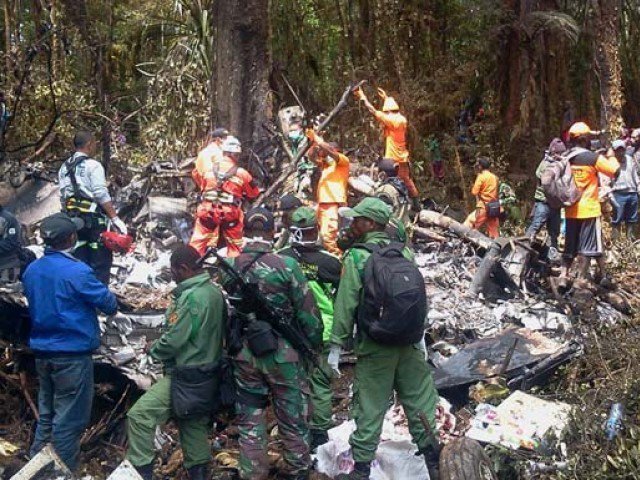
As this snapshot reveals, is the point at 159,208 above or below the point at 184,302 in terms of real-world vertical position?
below

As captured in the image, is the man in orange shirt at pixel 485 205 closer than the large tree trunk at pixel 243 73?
No

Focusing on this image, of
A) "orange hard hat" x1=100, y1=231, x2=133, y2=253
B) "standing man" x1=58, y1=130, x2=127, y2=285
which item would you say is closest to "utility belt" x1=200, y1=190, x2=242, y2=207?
"standing man" x1=58, y1=130, x2=127, y2=285

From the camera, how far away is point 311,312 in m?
5.13

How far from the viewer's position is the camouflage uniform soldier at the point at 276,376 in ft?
16.3

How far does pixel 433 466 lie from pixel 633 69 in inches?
708

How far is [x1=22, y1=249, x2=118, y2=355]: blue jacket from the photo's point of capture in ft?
16.4

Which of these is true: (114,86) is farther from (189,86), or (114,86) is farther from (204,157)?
(204,157)

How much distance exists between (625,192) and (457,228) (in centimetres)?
293

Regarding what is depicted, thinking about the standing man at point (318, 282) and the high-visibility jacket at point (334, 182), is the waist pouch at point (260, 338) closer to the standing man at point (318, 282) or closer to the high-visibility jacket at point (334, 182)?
the standing man at point (318, 282)

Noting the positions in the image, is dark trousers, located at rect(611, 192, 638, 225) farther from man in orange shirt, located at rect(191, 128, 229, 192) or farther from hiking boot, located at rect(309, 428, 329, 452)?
hiking boot, located at rect(309, 428, 329, 452)

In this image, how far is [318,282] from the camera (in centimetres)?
604

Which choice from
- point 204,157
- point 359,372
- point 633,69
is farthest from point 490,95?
point 359,372

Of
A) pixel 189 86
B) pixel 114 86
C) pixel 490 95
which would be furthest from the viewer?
pixel 114 86

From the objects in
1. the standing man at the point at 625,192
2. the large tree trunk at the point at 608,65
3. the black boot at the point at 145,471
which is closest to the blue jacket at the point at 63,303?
the black boot at the point at 145,471
